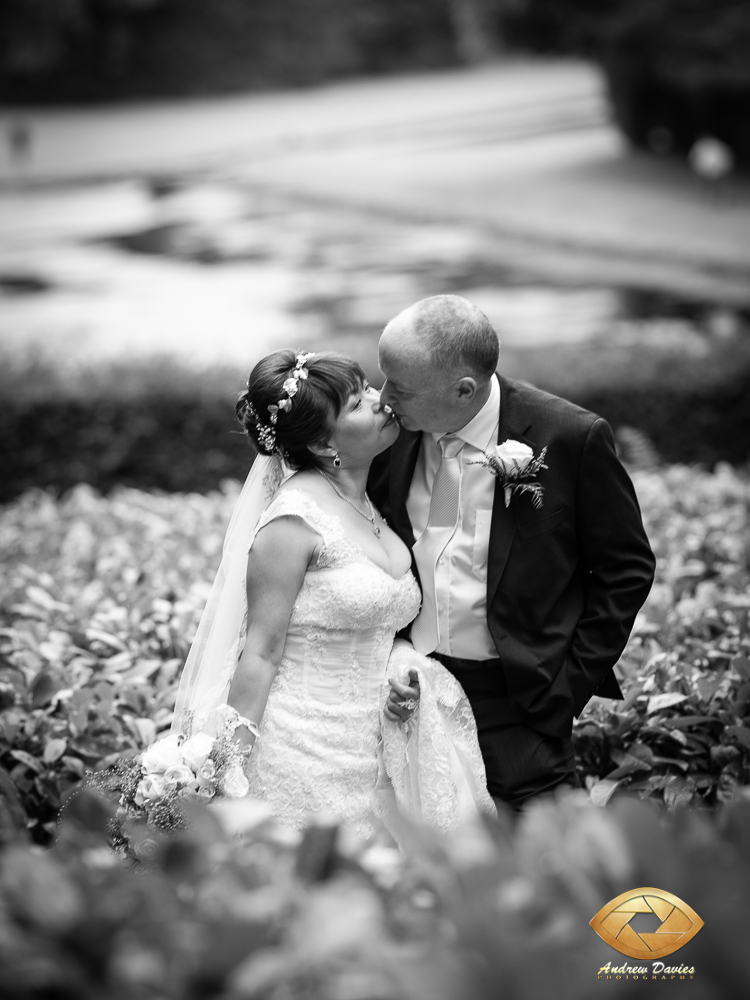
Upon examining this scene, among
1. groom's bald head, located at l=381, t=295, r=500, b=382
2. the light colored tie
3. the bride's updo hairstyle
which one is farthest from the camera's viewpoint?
the light colored tie

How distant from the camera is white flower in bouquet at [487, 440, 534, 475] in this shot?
112 inches

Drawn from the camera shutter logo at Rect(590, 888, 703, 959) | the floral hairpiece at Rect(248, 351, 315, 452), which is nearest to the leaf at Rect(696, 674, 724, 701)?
the floral hairpiece at Rect(248, 351, 315, 452)

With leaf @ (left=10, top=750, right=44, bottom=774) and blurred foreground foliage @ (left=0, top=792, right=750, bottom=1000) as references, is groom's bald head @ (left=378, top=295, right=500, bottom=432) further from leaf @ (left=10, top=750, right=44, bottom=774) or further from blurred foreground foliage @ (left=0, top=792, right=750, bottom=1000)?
leaf @ (left=10, top=750, right=44, bottom=774)

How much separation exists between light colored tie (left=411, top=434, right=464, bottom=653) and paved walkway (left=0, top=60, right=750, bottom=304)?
15.9 m

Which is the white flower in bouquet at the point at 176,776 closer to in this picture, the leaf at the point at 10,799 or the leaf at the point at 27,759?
the leaf at the point at 10,799

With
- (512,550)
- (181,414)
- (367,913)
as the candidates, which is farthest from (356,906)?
(181,414)

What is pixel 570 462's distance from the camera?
9.67ft

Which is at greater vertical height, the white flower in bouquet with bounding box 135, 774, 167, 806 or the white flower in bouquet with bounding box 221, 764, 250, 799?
the white flower in bouquet with bounding box 135, 774, 167, 806

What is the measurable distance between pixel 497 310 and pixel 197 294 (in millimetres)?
6059

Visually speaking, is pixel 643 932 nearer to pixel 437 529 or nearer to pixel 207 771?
pixel 207 771

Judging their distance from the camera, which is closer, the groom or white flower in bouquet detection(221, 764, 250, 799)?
white flower in bouquet detection(221, 764, 250, 799)

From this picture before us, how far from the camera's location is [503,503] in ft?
9.78

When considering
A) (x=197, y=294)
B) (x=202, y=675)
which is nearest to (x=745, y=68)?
(x=197, y=294)

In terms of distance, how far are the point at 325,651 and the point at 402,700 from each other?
0.27 m
